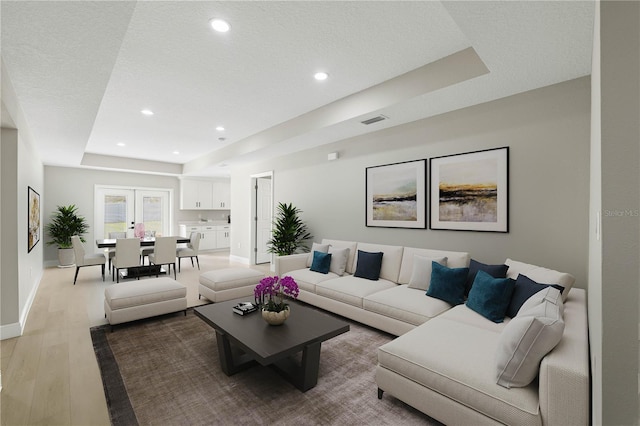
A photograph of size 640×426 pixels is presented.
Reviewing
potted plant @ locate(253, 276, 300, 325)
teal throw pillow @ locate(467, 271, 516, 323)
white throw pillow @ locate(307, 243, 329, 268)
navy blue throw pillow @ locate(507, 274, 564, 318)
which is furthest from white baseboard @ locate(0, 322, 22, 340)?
navy blue throw pillow @ locate(507, 274, 564, 318)

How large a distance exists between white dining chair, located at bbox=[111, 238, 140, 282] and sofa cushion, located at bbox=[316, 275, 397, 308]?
366cm

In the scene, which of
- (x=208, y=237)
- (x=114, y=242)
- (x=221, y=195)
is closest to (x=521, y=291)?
(x=114, y=242)

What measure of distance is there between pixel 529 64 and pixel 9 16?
12.2 feet

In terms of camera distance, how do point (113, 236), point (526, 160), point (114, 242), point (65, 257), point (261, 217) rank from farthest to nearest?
point (113, 236) → point (261, 217) → point (65, 257) → point (114, 242) → point (526, 160)

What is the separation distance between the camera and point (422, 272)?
135 inches

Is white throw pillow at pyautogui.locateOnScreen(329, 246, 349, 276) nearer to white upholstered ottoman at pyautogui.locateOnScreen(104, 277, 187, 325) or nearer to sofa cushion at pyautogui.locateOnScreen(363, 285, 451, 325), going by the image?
sofa cushion at pyautogui.locateOnScreen(363, 285, 451, 325)

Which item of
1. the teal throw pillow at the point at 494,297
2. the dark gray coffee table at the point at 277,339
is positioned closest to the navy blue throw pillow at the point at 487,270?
the teal throw pillow at the point at 494,297

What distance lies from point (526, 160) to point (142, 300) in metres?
4.51

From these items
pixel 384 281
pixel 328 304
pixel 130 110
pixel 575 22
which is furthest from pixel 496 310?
pixel 130 110

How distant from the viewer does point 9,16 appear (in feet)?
5.92

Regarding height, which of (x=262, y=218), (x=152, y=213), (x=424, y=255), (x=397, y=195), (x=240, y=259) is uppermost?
(x=397, y=195)

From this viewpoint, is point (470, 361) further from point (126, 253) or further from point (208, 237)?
point (208, 237)

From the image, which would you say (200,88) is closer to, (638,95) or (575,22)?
(575,22)

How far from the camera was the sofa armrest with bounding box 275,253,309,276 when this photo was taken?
15.3ft
